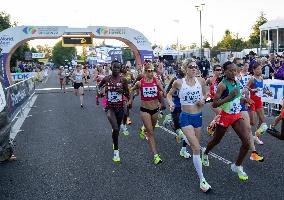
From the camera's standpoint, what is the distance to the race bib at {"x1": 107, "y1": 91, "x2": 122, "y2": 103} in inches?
305

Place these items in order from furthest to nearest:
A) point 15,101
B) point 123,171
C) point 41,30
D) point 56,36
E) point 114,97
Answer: point 56,36
point 41,30
point 15,101
point 114,97
point 123,171

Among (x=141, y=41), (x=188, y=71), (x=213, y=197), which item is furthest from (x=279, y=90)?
(x=141, y=41)

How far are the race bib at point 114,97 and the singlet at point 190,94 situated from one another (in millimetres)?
1933

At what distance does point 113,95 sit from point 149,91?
2.87 ft

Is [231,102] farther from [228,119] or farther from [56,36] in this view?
[56,36]

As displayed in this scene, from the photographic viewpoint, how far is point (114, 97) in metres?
7.75

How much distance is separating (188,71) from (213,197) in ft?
7.01

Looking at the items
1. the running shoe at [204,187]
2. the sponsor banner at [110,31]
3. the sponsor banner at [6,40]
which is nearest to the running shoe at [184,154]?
the running shoe at [204,187]

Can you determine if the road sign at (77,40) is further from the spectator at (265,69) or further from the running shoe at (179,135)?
the running shoe at (179,135)

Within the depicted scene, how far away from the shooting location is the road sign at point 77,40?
27.5m

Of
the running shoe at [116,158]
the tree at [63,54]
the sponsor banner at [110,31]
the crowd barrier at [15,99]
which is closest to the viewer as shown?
the running shoe at [116,158]

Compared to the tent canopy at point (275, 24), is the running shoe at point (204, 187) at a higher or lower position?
lower

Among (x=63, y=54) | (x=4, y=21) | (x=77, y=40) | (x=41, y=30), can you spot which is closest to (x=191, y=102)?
(x=41, y=30)

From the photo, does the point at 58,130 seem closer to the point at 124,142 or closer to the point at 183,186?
the point at 124,142
